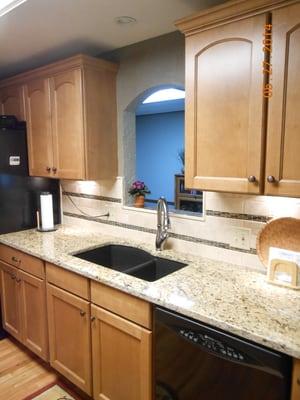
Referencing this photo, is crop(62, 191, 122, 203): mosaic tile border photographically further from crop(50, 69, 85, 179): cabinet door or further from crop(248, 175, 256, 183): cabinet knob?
crop(248, 175, 256, 183): cabinet knob

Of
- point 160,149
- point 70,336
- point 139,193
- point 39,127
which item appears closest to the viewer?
point 70,336

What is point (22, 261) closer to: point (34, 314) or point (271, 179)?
point (34, 314)

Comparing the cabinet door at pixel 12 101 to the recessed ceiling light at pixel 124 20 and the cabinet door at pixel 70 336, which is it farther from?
the cabinet door at pixel 70 336

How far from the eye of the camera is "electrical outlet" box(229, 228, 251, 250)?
5.89ft

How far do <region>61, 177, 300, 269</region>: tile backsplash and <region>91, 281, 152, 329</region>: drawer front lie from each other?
0.63m

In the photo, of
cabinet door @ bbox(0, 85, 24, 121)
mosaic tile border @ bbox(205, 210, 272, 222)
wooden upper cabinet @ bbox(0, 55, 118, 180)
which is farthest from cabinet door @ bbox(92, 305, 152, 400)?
cabinet door @ bbox(0, 85, 24, 121)

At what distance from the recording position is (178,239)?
2.12m

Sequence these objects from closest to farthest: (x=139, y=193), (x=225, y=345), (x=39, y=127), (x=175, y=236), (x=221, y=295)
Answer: (x=225, y=345), (x=221, y=295), (x=175, y=236), (x=139, y=193), (x=39, y=127)

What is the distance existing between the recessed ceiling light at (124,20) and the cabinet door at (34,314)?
1715mm

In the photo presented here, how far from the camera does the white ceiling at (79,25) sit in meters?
1.64

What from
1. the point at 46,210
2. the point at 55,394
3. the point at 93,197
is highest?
the point at 93,197

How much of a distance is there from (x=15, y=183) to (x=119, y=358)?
1.67 meters

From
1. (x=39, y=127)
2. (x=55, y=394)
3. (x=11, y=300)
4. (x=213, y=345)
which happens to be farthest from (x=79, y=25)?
(x=55, y=394)

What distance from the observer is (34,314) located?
88.7 inches
